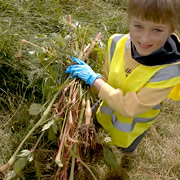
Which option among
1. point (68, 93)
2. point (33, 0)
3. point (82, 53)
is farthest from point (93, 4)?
point (68, 93)

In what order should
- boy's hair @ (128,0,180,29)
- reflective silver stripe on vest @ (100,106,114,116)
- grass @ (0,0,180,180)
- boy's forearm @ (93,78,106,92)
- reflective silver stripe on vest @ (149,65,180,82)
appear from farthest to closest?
1. grass @ (0,0,180,180)
2. reflective silver stripe on vest @ (100,106,114,116)
3. boy's forearm @ (93,78,106,92)
4. reflective silver stripe on vest @ (149,65,180,82)
5. boy's hair @ (128,0,180,29)

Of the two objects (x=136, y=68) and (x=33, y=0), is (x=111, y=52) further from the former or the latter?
(x=33, y=0)

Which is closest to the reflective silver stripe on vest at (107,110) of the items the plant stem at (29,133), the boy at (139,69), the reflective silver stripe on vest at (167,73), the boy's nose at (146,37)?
the boy at (139,69)

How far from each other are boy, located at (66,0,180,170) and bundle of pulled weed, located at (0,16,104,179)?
0.40 ft

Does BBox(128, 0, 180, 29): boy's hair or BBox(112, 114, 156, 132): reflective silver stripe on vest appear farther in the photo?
BBox(112, 114, 156, 132): reflective silver stripe on vest

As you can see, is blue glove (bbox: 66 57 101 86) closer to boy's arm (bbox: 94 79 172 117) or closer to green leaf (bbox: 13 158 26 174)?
boy's arm (bbox: 94 79 172 117)

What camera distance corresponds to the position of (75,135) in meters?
1.48

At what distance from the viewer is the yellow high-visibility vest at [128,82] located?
1.40 m

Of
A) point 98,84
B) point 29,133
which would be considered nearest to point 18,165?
point 29,133

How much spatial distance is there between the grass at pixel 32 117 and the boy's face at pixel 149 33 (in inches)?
30.1

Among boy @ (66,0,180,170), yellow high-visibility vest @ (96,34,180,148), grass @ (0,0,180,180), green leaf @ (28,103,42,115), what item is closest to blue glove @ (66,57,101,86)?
boy @ (66,0,180,170)

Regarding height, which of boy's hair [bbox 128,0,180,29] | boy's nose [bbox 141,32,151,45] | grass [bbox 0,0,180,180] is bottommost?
grass [bbox 0,0,180,180]

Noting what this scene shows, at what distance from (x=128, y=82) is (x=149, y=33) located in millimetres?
298

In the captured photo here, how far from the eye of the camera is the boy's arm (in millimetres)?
1424
